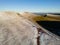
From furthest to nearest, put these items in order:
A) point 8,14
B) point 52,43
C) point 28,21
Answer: point 8,14 → point 28,21 → point 52,43

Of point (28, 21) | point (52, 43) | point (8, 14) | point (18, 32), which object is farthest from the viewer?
point (8, 14)

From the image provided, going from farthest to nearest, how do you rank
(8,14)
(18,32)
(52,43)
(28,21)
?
(8,14) → (28,21) → (18,32) → (52,43)

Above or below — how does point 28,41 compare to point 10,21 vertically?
below

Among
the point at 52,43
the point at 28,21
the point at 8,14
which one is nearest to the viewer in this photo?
the point at 52,43

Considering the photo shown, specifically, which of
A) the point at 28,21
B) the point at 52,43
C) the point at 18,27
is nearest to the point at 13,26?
the point at 18,27

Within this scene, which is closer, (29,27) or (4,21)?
(29,27)

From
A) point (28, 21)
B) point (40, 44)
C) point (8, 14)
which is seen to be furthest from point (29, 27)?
point (8, 14)

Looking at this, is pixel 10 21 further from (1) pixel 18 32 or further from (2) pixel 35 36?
(2) pixel 35 36

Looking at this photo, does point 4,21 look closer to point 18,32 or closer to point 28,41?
point 18,32

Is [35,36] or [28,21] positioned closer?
[35,36]
